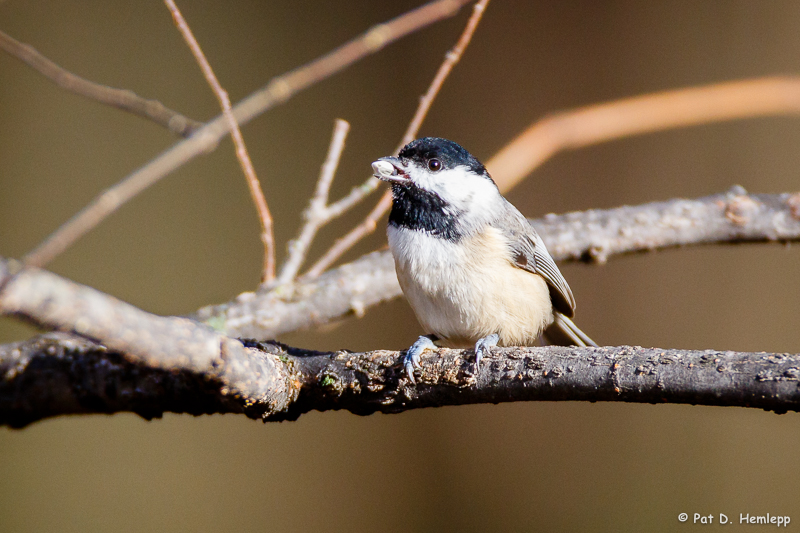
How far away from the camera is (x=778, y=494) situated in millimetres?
2523

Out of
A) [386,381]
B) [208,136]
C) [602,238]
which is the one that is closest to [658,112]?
[602,238]

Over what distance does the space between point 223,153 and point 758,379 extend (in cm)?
272

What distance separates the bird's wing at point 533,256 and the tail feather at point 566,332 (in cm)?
4

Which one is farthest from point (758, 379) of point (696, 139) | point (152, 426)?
point (152, 426)

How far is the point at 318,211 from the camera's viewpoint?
4.85 feet

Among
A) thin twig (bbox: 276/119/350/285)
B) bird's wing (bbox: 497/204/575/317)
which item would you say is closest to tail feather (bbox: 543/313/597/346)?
bird's wing (bbox: 497/204/575/317)

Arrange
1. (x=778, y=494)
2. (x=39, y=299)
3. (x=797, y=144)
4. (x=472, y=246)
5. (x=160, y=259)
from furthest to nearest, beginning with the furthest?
1. (x=160, y=259)
2. (x=797, y=144)
3. (x=778, y=494)
4. (x=472, y=246)
5. (x=39, y=299)

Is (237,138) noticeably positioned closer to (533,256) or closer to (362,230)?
(362,230)

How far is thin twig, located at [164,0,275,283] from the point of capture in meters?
1.02

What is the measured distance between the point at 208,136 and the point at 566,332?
3.96 ft

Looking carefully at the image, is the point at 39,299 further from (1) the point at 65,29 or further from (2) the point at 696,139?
(2) the point at 696,139

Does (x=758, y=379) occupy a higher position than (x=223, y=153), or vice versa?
(x=223, y=153)

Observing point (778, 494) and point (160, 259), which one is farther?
point (160, 259)

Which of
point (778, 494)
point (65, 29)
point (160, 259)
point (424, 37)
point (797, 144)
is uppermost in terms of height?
point (424, 37)
